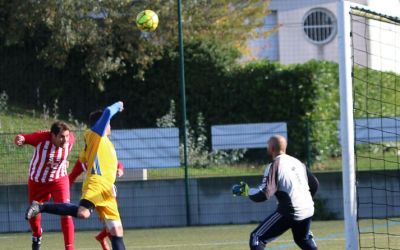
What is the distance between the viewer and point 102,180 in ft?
33.1

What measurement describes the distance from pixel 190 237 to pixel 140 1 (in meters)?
10.6

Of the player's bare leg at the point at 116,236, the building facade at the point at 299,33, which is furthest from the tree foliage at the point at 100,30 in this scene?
the player's bare leg at the point at 116,236

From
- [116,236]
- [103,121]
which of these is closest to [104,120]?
[103,121]

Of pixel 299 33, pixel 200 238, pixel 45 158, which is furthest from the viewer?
pixel 299 33

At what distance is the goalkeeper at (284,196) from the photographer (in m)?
9.73

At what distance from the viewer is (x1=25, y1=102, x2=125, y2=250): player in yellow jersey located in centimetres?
1000

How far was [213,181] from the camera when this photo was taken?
59.7ft

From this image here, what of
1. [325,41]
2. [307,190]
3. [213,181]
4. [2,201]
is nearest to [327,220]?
[213,181]

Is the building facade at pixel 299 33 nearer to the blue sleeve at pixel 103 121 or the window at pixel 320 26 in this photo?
the window at pixel 320 26

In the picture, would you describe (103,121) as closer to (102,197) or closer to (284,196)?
(102,197)

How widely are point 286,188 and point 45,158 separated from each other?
12.3 ft

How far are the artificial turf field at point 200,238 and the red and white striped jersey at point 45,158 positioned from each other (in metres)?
2.03

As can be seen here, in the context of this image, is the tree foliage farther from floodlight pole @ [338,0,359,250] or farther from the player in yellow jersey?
floodlight pole @ [338,0,359,250]

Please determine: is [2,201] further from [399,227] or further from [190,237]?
[399,227]
